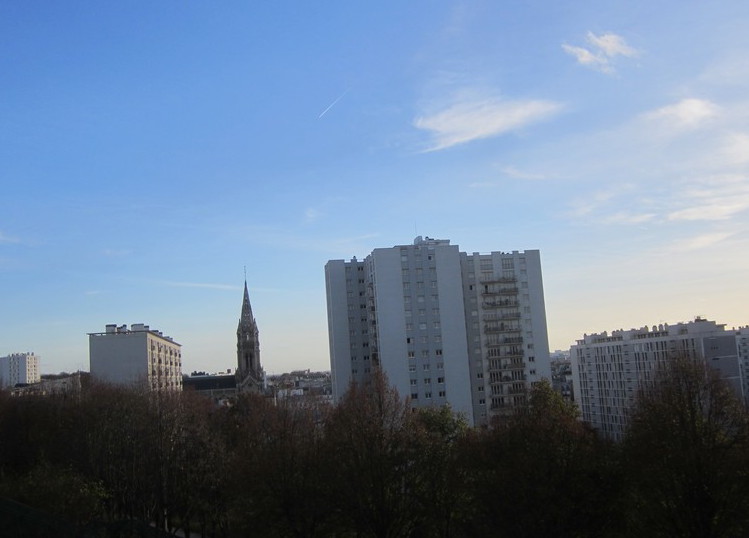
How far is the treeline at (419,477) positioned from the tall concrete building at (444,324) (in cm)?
3379

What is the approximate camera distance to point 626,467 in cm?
3183

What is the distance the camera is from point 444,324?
80938mm

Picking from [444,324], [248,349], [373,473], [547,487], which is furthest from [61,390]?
[248,349]

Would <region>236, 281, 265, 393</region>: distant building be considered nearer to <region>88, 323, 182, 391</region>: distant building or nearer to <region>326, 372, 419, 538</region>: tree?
<region>88, 323, 182, 391</region>: distant building

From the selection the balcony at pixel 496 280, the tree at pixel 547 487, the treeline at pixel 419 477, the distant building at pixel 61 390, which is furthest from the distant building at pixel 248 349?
the tree at pixel 547 487

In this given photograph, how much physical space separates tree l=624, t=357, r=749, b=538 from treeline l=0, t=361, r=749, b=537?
0.19ft

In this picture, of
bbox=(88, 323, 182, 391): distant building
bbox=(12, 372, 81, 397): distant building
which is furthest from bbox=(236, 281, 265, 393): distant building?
bbox=(88, 323, 182, 391): distant building

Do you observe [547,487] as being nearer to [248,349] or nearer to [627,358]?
[627,358]

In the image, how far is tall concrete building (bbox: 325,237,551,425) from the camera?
79.6 meters

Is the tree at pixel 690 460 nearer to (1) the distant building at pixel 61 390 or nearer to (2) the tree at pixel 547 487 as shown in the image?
(2) the tree at pixel 547 487

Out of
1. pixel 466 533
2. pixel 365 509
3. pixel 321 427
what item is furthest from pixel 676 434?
pixel 321 427

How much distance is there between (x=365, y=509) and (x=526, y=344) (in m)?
53.4

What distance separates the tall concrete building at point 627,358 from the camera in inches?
3942

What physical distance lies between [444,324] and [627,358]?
144ft
